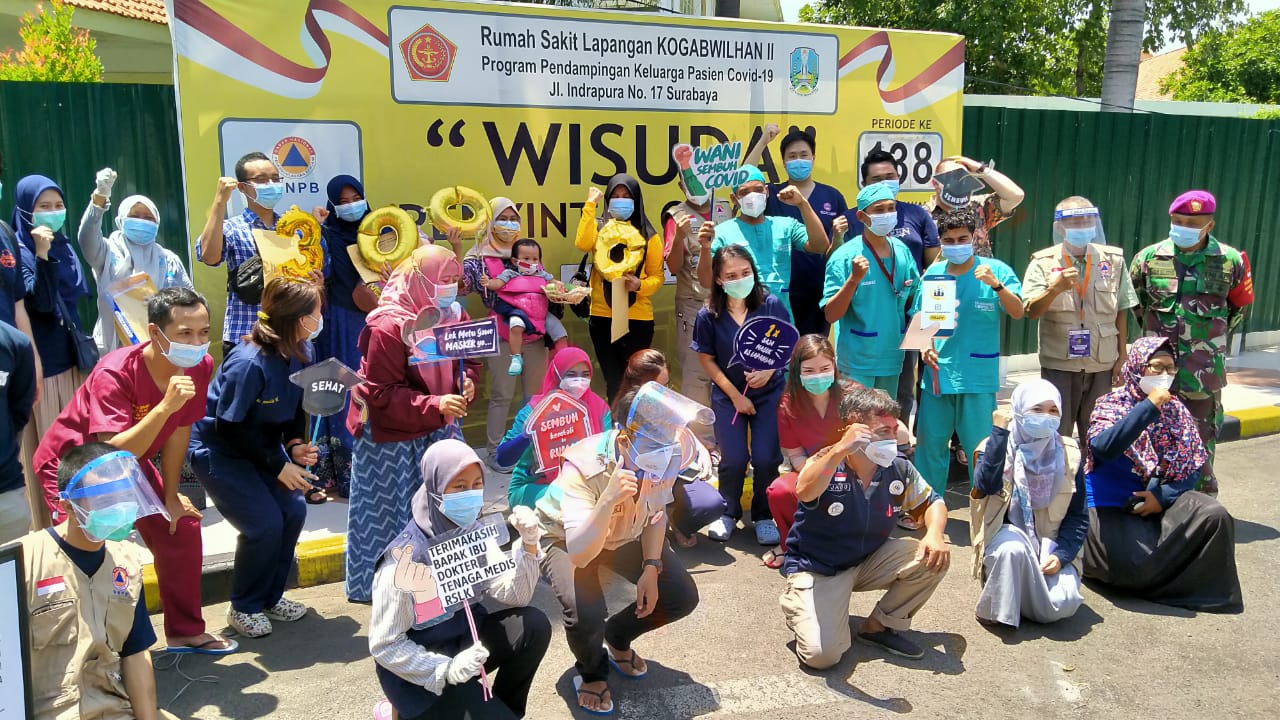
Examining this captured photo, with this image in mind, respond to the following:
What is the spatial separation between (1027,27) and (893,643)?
24.0 meters

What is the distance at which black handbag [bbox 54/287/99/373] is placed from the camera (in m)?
5.45

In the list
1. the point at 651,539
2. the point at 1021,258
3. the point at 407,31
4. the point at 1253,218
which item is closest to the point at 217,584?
the point at 651,539

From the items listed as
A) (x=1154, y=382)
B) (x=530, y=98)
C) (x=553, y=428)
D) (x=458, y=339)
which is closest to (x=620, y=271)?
(x=530, y=98)

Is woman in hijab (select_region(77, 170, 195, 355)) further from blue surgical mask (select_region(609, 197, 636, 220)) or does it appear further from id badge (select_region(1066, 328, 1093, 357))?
id badge (select_region(1066, 328, 1093, 357))

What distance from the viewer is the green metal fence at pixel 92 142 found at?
639 cm

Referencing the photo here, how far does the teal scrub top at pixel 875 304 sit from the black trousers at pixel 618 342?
1.35m

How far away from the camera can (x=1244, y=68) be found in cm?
2961

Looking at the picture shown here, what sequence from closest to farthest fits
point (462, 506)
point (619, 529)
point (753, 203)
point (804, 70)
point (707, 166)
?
1. point (462, 506)
2. point (619, 529)
3. point (753, 203)
4. point (707, 166)
5. point (804, 70)

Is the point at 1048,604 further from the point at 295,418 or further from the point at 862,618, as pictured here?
the point at 295,418

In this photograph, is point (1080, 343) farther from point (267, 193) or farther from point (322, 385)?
point (267, 193)

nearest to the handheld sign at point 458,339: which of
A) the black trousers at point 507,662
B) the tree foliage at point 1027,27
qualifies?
the black trousers at point 507,662

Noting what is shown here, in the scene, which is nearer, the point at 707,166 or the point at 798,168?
the point at 798,168

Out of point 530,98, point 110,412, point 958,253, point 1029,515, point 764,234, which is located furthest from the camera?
point 530,98

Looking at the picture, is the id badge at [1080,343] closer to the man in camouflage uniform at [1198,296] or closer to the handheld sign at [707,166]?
the man in camouflage uniform at [1198,296]
